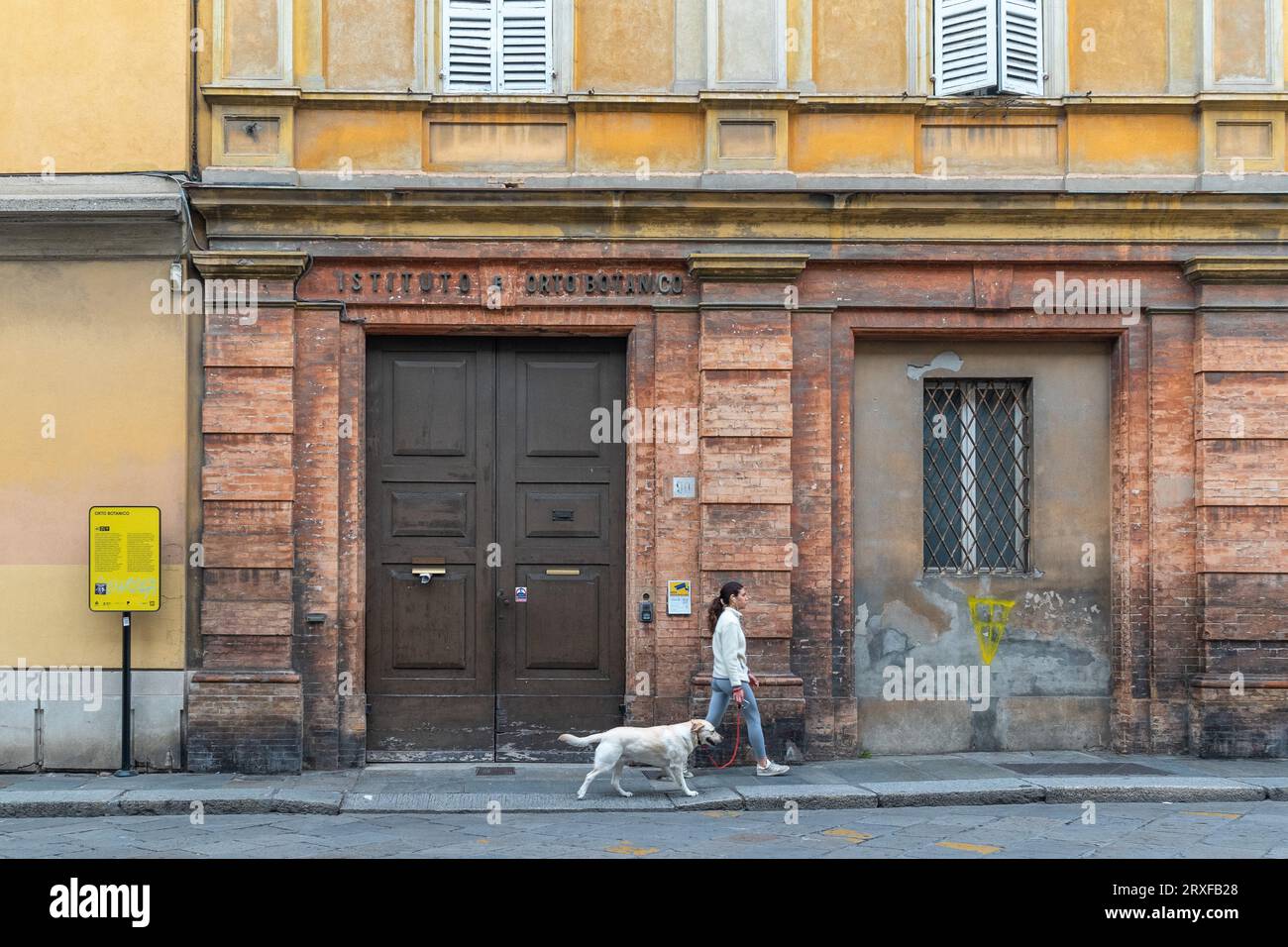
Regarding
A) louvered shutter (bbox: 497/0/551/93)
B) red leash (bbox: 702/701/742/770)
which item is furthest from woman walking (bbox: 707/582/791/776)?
louvered shutter (bbox: 497/0/551/93)

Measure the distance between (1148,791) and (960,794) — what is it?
1496mm

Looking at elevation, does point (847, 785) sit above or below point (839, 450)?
below

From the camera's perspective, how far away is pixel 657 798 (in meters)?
11.1

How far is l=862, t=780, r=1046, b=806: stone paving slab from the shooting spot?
36.3 feet

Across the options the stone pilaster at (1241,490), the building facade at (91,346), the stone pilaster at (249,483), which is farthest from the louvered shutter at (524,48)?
the stone pilaster at (1241,490)

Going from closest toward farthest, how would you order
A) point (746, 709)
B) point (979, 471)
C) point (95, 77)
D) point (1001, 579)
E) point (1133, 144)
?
point (746, 709)
point (95, 77)
point (1133, 144)
point (1001, 579)
point (979, 471)

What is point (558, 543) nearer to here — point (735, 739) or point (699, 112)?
point (735, 739)

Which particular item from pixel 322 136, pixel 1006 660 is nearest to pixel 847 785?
pixel 1006 660

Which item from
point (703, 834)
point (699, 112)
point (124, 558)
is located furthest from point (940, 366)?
point (124, 558)

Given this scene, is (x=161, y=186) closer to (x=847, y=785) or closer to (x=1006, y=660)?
(x=847, y=785)

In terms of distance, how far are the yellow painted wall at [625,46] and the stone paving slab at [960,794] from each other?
254 inches

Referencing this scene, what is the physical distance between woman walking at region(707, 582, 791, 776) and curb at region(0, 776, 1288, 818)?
570 mm

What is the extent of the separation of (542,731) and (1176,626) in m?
5.79

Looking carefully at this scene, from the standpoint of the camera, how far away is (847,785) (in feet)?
37.5
